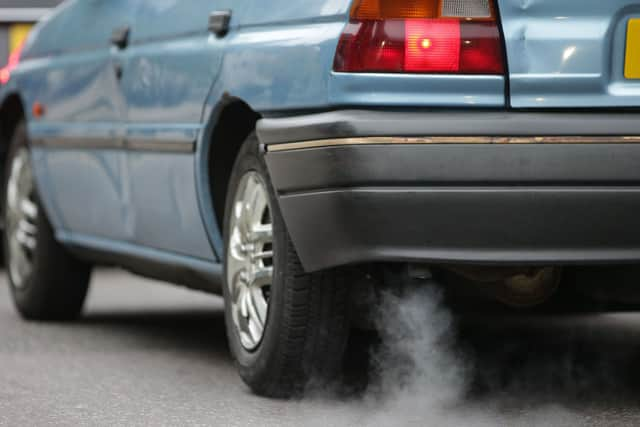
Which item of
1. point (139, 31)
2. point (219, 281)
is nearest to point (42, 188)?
point (139, 31)

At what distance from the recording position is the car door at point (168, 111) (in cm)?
522

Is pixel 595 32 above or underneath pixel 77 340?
above

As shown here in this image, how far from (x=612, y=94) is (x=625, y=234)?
359 mm

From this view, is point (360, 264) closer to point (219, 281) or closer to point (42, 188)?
point (219, 281)

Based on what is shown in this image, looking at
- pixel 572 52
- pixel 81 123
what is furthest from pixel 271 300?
pixel 81 123

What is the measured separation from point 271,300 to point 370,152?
2.54ft

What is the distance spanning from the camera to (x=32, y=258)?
7242 mm

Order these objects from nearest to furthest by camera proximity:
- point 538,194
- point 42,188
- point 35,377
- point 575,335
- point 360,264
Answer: point 538,194
point 360,264
point 35,377
point 575,335
point 42,188

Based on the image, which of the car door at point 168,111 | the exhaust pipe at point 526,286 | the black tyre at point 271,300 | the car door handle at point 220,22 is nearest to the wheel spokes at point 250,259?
the black tyre at point 271,300

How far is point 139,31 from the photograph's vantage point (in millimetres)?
5852

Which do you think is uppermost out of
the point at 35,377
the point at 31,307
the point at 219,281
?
the point at 219,281

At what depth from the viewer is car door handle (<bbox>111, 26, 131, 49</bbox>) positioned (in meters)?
5.98

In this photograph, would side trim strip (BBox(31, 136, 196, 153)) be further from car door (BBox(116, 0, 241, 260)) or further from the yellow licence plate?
the yellow licence plate

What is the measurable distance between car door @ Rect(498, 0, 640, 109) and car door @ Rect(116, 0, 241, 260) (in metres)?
1.22
